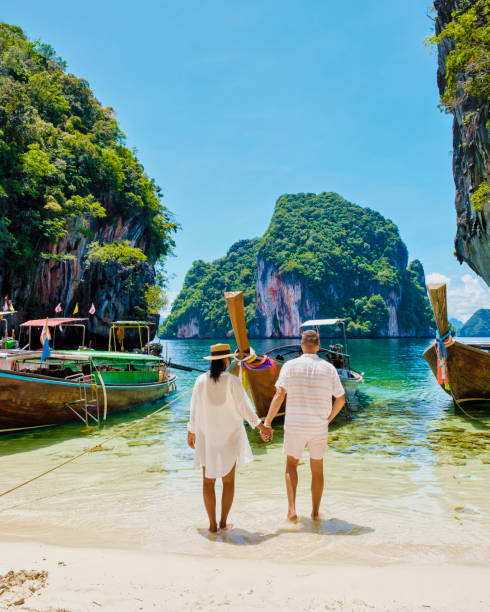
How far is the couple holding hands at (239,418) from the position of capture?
312 centimetres

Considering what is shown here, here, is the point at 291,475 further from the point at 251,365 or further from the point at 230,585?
the point at 251,365

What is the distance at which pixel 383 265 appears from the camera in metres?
86.4

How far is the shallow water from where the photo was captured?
3.07 metres

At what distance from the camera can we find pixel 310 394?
128 inches

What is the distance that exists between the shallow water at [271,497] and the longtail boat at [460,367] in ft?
3.68

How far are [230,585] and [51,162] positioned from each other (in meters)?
24.1

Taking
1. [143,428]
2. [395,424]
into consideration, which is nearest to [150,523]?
[143,428]

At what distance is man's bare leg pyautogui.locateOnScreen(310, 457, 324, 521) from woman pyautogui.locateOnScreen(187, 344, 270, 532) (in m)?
0.52

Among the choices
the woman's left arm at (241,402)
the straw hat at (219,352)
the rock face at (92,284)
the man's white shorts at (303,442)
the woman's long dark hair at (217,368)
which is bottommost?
the man's white shorts at (303,442)

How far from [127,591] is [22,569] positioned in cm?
81

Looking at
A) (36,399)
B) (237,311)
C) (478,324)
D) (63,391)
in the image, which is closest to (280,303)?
(63,391)

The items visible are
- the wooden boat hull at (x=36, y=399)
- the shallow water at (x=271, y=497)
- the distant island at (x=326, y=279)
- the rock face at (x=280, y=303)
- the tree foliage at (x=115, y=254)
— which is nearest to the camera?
the shallow water at (x=271, y=497)

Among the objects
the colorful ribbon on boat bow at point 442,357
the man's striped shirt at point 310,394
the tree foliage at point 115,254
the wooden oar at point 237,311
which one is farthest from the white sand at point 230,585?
the tree foliage at point 115,254

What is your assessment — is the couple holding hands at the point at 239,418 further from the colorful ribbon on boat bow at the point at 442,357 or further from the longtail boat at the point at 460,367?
the colorful ribbon on boat bow at the point at 442,357
